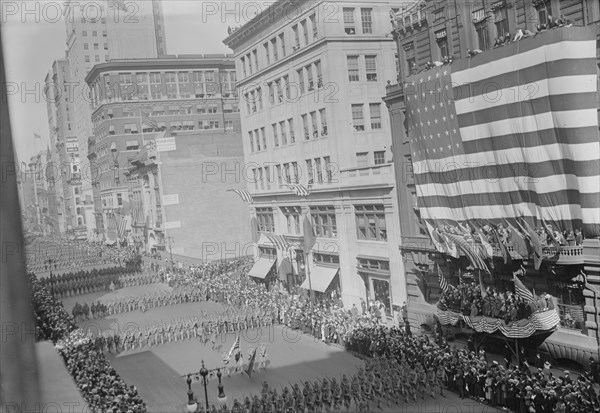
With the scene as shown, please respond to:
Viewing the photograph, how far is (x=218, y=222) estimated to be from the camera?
1228 inches

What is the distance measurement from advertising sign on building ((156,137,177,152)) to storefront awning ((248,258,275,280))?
745 centimetres

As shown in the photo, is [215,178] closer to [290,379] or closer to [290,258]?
[290,258]

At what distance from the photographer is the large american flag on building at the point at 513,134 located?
17.5m

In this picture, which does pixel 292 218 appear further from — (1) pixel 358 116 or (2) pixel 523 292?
(2) pixel 523 292

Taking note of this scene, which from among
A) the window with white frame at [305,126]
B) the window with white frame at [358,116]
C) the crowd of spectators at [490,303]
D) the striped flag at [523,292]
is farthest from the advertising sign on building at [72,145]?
the striped flag at [523,292]

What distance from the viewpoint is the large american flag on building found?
17.5m

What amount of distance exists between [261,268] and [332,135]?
26.6 feet

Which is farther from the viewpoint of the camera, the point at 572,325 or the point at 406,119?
the point at 406,119

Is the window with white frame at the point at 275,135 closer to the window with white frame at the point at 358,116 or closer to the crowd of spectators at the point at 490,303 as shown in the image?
the window with white frame at the point at 358,116

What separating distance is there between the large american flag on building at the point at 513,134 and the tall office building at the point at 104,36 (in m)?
11.6

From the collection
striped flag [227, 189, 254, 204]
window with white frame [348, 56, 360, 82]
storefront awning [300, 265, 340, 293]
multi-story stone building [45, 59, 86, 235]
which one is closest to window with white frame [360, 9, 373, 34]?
window with white frame [348, 56, 360, 82]

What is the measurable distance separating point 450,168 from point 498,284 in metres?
4.44

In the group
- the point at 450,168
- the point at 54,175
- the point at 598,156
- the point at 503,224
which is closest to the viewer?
the point at 598,156

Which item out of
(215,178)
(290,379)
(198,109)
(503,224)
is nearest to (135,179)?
(215,178)
